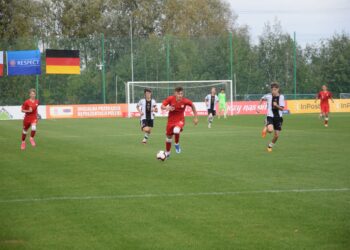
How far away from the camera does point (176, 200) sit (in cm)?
1070

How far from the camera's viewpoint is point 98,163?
54.8 ft

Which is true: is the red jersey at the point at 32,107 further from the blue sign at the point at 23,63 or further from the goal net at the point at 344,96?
the goal net at the point at 344,96

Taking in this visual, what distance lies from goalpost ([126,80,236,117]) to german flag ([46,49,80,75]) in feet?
16.1

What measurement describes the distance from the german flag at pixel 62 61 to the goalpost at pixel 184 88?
4.90 metres

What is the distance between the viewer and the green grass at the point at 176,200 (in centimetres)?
802

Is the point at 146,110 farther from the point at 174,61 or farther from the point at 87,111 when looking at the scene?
the point at 174,61

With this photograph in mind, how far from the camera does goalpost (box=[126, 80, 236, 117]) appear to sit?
174 ft

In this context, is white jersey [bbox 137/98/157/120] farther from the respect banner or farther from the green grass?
the respect banner

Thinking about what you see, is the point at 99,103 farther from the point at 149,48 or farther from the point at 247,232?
the point at 247,232

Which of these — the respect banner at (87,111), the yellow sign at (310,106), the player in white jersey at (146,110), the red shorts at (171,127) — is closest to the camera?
the red shorts at (171,127)

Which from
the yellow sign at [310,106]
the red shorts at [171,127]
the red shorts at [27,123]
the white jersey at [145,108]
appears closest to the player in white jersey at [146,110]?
the white jersey at [145,108]

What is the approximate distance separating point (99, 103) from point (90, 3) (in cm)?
2781

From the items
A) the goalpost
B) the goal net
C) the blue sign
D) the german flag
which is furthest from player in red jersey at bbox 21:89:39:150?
the goal net

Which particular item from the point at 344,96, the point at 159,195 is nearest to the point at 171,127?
the point at 159,195
